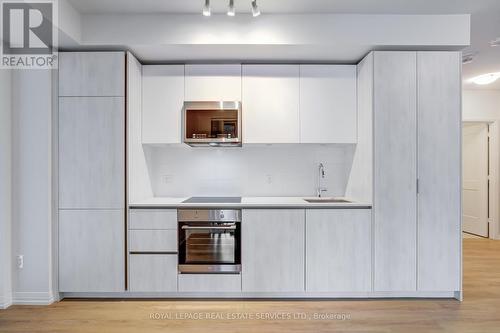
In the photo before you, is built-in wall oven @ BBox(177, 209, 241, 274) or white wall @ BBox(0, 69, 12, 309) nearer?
white wall @ BBox(0, 69, 12, 309)

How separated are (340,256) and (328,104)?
1.53m

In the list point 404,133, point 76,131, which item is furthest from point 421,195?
point 76,131

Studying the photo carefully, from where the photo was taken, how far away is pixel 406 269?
2.76m

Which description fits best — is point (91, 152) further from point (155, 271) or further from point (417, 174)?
point (417, 174)

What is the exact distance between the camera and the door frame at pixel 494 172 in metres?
5.08

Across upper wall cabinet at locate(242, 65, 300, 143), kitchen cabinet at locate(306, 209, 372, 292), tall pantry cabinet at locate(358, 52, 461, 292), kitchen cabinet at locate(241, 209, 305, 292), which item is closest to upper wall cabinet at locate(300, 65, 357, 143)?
upper wall cabinet at locate(242, 65, 300, 143)

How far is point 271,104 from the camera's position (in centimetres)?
311

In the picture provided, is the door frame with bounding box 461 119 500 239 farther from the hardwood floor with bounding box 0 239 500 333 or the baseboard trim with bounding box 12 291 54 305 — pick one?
the baseboard trim with bounding box 12 291 54 305

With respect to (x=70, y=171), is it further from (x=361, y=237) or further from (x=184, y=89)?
(x=361, y=237)

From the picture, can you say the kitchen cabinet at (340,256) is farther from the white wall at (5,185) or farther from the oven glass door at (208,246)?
the white wall at (5,185)

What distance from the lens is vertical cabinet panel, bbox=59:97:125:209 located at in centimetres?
275

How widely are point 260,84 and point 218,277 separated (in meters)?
1.98

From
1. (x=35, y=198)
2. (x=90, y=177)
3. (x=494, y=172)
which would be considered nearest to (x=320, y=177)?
(x=90, y=177)

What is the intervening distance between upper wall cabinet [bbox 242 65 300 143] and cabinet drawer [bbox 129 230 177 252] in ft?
4.03
